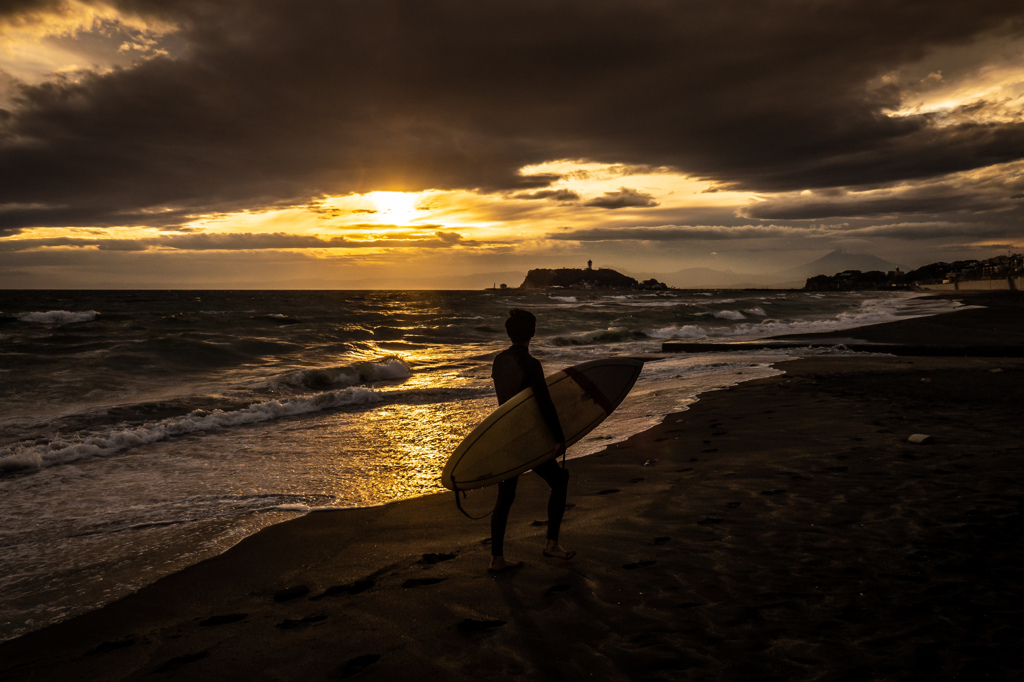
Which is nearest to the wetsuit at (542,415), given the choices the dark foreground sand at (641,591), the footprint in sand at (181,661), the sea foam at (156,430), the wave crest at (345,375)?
the dark foreground sand at (641,591)

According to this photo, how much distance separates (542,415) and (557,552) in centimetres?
107

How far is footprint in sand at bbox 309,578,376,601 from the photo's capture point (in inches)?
164

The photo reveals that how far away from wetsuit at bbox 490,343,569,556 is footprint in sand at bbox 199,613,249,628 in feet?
5.90

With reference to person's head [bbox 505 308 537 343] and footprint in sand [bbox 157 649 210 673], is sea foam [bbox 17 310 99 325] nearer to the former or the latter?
footprint in sand [bbox 157 649 210 673]

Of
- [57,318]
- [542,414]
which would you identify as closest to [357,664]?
[542,414]

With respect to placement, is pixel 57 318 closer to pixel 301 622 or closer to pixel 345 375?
pixel 345 375

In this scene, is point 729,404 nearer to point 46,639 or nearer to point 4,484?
point 46,639

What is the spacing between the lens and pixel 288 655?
11.1ft

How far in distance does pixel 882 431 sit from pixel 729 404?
3.03m

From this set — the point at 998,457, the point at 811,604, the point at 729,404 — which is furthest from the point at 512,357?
the point at 729,404

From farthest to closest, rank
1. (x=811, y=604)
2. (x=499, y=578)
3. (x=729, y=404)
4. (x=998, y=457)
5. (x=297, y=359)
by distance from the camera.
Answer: (x=297, y=359) → (x=729, y=404) → (x=998, y=457) → (x=499, y=578) → (x=811, y=604)

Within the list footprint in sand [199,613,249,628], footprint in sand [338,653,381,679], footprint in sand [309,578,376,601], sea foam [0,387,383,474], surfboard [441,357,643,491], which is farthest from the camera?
sea foam [0,387,383,474]

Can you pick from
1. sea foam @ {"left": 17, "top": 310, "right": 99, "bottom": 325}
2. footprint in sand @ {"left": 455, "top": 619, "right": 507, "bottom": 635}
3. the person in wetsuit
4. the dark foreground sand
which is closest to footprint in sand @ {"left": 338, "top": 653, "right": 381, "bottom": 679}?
the dark foreground sand

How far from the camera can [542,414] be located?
441cm
